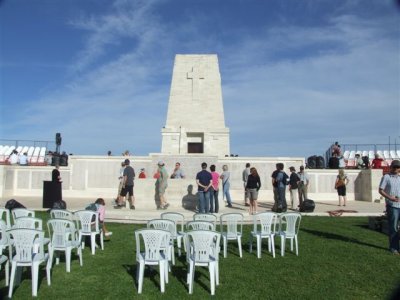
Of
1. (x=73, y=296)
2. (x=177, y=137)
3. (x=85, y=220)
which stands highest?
(x=177, y=137)

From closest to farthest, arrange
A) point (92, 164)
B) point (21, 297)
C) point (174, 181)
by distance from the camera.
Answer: point (21, 297) → point (174, 181) → point (92, 164)

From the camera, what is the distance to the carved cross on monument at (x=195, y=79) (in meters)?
25.7

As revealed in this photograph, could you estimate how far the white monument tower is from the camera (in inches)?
986

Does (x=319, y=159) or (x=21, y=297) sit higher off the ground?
(x=319, y=159)

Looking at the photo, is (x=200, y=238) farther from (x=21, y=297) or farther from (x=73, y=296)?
(x=21, y=297)

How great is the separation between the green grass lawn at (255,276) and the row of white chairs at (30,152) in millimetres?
22842

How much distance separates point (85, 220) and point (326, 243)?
5.64 meters

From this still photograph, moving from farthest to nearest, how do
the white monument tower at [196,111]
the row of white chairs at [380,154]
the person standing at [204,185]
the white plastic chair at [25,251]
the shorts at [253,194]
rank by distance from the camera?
the row of white chairs at [380,154]
the white monument tower at [196,111]
the shorts at [253,194]
the person standing at [204,185]
the white plastic chair at [25,251]

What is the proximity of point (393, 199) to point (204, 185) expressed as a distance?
19.1 feet

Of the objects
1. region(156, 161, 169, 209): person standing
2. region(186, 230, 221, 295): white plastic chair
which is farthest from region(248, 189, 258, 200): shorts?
region(186, 230, 221, 295): white plastic chair

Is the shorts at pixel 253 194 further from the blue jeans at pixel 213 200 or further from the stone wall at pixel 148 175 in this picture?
the stone wall at pixel 148 175

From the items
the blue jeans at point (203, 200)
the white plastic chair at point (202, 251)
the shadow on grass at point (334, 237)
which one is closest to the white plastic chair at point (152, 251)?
the white plastic chair at point (202, 251)

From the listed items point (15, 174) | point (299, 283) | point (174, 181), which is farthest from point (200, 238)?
point (15, 174)

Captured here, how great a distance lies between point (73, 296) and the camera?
5.57 m
